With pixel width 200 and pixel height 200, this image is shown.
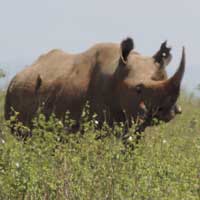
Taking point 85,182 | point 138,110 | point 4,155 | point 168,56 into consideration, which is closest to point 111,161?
point 85,182

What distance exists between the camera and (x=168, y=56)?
11.7 metres

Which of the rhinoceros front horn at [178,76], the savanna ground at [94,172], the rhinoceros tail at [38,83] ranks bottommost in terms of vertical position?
the rhinoceros tail at [38,83]

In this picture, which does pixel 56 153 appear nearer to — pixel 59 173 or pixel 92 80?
pixel 59 173

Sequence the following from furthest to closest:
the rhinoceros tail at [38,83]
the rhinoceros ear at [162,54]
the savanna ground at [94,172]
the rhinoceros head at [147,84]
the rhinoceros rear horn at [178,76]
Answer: the rhinoceros tail at [38,83], the rhinoceros ear at [162,54], the rhinoceros rear horn at [178,76], the rhinoceros head at [147,84], the savanna ground at [94,172]

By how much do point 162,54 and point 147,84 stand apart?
80 cm

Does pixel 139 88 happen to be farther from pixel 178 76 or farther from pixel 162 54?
pixel 162 54

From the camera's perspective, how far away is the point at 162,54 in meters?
11.6

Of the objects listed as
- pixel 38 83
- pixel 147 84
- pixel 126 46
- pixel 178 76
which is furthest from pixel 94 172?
pixel 38 83

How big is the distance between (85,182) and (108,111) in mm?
4666

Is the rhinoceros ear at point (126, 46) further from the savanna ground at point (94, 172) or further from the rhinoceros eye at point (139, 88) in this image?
→ the savanna ground at point (94, 172)

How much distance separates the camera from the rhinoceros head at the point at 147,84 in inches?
416

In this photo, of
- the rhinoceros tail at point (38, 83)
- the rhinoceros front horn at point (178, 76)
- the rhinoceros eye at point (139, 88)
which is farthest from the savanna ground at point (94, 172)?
the rhinoceros tail at point (38, 83)

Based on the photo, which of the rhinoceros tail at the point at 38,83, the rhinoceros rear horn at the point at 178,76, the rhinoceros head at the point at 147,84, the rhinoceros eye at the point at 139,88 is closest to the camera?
the rhinoceros head at the point at 147,84

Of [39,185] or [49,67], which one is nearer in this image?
[39,185]
